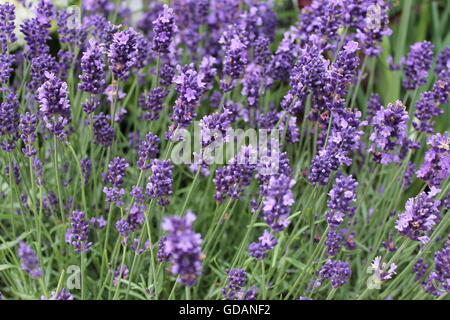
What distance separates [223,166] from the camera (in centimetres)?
221

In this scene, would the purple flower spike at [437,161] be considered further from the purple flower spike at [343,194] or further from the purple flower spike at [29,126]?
the purple flower spike at [29,126]

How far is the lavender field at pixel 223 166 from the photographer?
1681mm

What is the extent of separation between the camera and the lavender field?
1.68m

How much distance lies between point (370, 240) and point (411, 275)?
23 cm

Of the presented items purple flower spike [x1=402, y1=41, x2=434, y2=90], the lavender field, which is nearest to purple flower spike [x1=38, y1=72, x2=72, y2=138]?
the lavender field

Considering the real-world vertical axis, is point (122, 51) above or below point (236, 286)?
above

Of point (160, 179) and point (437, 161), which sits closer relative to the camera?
point (160, 179)

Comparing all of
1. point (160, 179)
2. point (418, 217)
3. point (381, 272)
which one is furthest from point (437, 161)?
point (160, 179)

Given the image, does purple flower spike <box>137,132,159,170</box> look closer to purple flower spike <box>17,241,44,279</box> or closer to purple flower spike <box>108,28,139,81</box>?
purple flower spike <box>108,28,139,81</box>

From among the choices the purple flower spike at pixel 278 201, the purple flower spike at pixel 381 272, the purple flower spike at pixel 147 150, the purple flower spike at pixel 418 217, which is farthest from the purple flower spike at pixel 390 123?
the purple flower spike at pixel 147 150

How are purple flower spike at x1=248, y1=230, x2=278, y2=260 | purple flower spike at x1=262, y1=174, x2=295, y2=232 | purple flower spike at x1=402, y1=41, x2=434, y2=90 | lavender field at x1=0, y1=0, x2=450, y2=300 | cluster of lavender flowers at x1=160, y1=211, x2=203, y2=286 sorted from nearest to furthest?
cluster of lavender flowers at x1=160, y1=211, x2=203, y2=286
purple flower spike at x1=262, y1=174, x2=295, y2=232
purple flower spike at x1=248, y1=230, x2=278, y2=260
lavender field at x1=0, y1=0, x2=450, y2=300
purple flower spike at x1=402, y1=41, x2=434, y2=90

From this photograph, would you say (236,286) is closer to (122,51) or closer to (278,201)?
(278,201)

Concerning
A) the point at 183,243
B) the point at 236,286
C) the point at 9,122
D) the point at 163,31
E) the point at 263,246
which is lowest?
the point at 236,286
